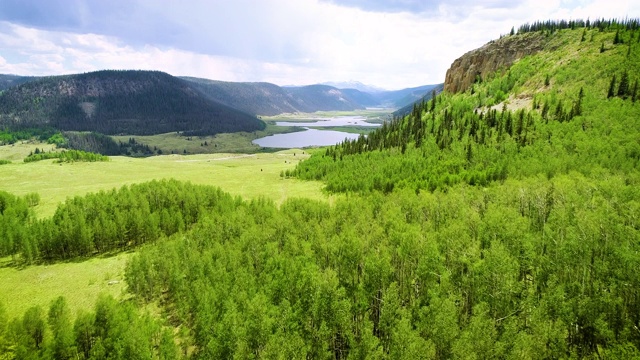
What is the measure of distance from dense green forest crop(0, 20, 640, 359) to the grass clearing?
587cm

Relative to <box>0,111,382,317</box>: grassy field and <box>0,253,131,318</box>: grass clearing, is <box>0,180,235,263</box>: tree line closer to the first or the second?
<box>0,253,131,318</box>: grass clearing

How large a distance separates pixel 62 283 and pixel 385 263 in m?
77.0

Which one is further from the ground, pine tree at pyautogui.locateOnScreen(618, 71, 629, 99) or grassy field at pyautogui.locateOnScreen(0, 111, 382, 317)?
pine tree at pyautogui.locateOnScreen(618, 71, 629, 99)

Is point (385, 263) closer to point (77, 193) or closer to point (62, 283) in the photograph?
point (62, 283)

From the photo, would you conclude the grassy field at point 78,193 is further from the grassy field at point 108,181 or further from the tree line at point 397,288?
the tree line at point 397,288

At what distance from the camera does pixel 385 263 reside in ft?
207

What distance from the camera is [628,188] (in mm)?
83750

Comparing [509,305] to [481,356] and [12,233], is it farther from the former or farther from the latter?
[12,233]

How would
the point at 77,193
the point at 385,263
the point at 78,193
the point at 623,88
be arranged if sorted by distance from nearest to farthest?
the point at 385,263 → the point at 78,193 → the point at 77,193 → the point at 623,88

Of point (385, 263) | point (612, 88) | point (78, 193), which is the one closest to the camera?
point (385, 263)

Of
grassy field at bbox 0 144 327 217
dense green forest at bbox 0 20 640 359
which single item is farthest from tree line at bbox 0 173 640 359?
grassy field at bbox 0 144 327 217

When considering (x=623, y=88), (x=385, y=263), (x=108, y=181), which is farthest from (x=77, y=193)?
(x=623, y=88)

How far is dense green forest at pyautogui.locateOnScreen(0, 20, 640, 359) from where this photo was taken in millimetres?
48875

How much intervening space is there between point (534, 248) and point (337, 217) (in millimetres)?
46584
